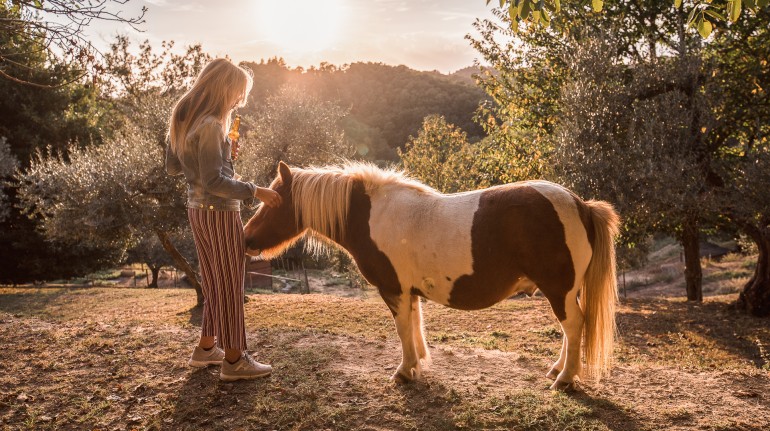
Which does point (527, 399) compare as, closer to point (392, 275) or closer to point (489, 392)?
point (489, 392)

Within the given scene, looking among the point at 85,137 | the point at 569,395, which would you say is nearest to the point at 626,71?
the point at 569,395

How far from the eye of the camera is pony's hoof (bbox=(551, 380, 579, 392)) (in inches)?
183

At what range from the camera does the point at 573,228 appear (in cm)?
440

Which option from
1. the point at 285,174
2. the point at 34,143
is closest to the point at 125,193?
the point at 285,174

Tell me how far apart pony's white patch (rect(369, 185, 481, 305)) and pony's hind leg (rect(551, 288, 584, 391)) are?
0.96m

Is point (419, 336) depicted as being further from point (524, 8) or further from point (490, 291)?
point (524, 8)

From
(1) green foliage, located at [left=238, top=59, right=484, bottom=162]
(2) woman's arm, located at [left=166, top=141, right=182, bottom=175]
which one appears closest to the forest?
(2) woman's arm, located at [left=166, top=141, right=182, bottom=175]

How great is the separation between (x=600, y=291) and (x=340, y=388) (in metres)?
2.61

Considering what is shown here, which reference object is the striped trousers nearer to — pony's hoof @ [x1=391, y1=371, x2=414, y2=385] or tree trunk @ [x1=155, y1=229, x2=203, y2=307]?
pony's hoof @ [x1=391, y1=371, x2=414, y2=385]

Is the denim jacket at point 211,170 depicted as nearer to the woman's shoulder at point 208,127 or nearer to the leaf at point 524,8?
the woman's shoulder at point 208,127

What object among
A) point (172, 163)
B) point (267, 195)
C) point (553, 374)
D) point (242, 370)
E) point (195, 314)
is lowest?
point (195, 314)

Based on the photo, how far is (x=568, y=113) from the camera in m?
12.0

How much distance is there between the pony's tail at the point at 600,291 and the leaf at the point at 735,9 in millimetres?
1708

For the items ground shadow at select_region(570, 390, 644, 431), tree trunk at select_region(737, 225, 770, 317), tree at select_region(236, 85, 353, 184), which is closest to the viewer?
ground shadow at select_region(570, 390, 644, 431)
